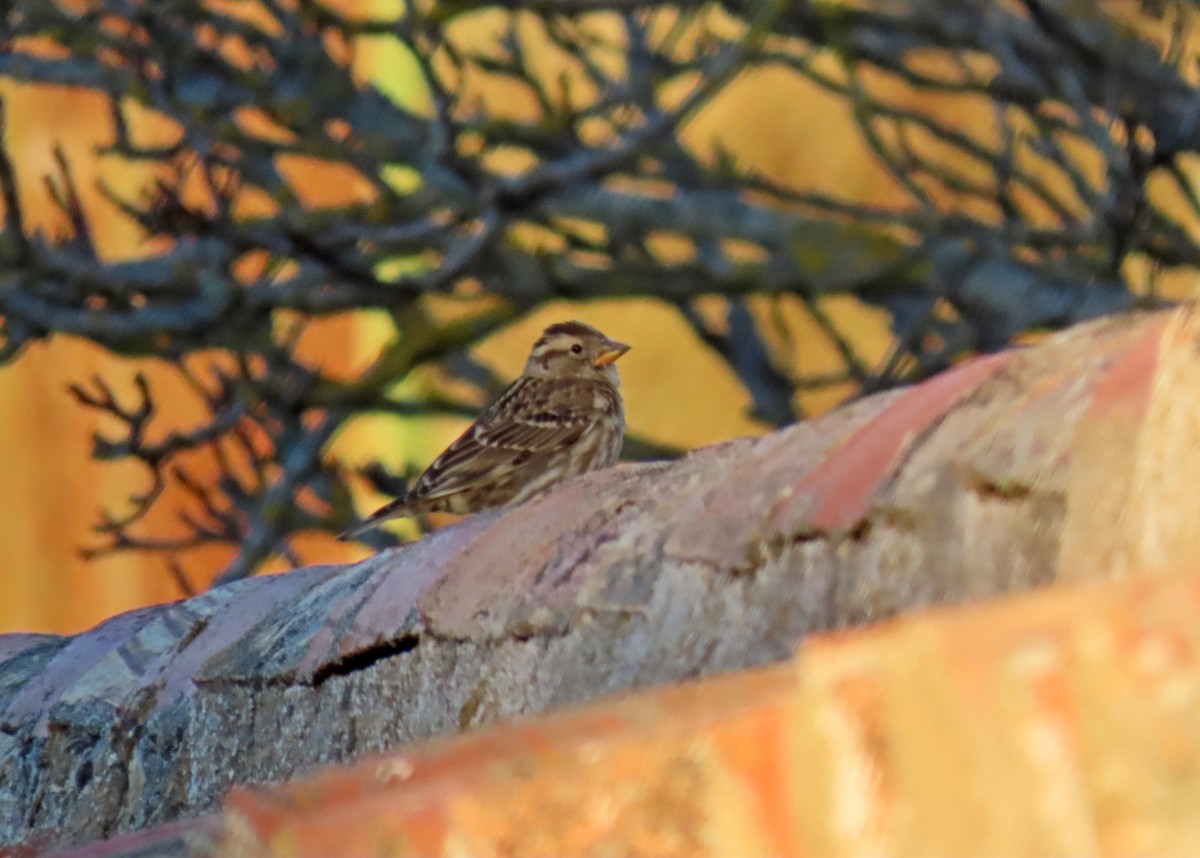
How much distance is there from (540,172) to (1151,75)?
161 centimetres

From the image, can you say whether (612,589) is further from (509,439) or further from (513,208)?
(509,439)

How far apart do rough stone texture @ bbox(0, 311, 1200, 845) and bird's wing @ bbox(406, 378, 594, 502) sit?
2531mm

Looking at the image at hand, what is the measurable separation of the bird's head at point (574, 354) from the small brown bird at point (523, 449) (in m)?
0.13

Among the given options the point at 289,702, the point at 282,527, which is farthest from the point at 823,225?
the point at 289,702

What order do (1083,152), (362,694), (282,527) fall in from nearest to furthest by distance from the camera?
1. (362,694)
2. (282,527)
3. (1083,152)

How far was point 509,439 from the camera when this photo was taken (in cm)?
548

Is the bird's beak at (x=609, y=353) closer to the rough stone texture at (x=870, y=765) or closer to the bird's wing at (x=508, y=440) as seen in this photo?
the bird's wing at (x=508, y=440)

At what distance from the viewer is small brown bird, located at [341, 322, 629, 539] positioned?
211 inches

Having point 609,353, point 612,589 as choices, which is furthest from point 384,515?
point 612,589

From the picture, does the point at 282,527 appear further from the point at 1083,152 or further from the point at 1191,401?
the point at 1191,401

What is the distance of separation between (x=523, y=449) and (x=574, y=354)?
618 mm

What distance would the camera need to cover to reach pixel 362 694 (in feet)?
7.00

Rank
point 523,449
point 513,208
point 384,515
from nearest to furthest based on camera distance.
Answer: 1. point 513,208
2. point 384,515
3. point 523,449

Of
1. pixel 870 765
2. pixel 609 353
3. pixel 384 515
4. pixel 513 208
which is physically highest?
pixel 513 208
